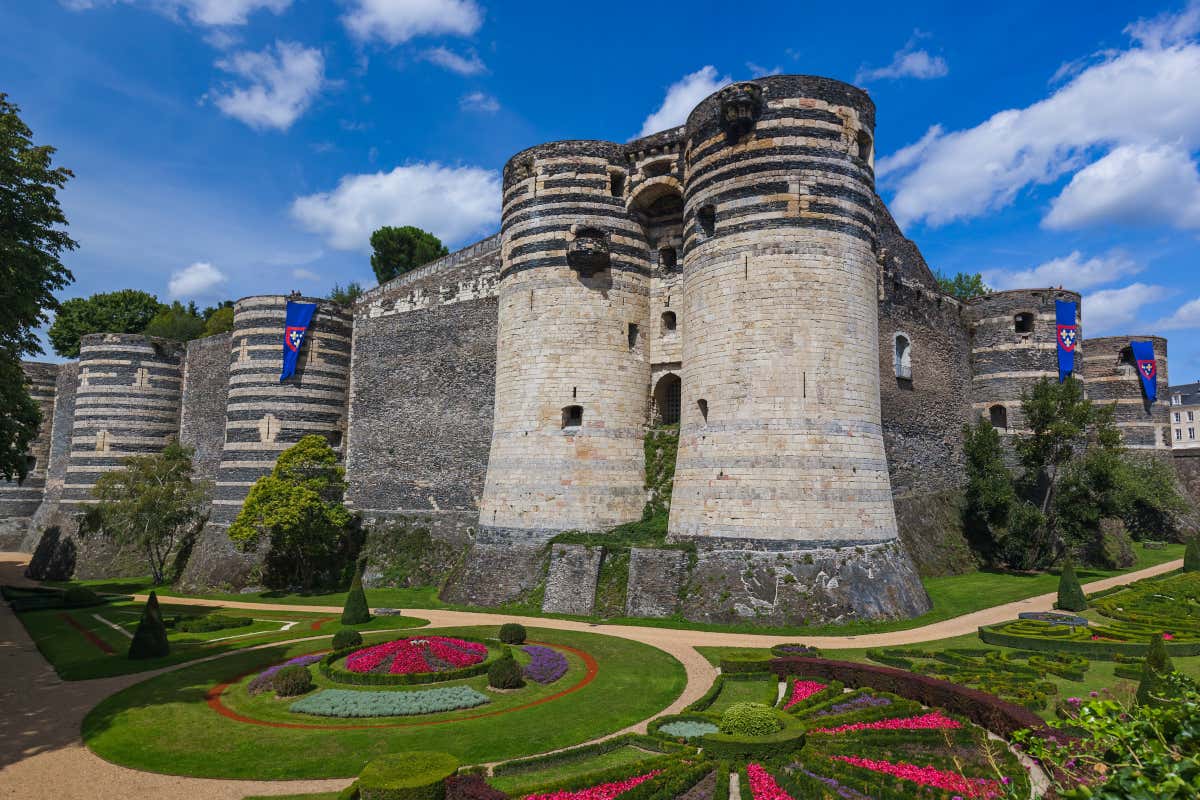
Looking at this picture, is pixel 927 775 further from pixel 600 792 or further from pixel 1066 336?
pixel 1066 336

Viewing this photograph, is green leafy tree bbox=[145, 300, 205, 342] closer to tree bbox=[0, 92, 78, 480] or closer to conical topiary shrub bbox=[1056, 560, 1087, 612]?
tree bbox=[0, 92, 78, 480]

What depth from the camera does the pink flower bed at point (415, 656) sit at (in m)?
16.3

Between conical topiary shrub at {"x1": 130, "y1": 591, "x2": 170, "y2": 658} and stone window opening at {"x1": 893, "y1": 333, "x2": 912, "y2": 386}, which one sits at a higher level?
stone window opening at {"x1": 893, "y1": 333, "x2": 912, "y2": 386}

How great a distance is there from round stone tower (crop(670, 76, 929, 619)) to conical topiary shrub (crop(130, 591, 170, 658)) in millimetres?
15165

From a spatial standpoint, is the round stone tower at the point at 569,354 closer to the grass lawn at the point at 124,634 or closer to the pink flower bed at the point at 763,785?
the grass lawn at the point at 124,634

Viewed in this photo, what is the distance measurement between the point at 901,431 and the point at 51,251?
29.6m

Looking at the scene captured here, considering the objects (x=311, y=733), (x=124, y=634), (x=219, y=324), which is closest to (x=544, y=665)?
(x=311, y=733)

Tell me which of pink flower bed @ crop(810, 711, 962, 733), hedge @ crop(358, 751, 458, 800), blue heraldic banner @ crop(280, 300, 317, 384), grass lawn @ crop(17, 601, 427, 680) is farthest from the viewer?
blue heraldic banner @ crop(280, 300, 317, 384)

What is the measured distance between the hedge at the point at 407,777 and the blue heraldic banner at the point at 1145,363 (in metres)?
44.4

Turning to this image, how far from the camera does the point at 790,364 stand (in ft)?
71.6

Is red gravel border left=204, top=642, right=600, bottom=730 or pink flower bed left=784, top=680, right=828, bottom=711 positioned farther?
pink flower bed left=784, top=680, right=828, bottom=711

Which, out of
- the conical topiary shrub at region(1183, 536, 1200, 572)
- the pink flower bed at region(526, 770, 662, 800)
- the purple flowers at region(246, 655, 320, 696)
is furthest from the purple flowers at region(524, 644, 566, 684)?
the conical topiary shrub at region(1183, 536, 1200, 572)

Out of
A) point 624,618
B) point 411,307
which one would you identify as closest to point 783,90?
point 624,618

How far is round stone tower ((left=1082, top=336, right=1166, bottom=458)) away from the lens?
39406 mm
